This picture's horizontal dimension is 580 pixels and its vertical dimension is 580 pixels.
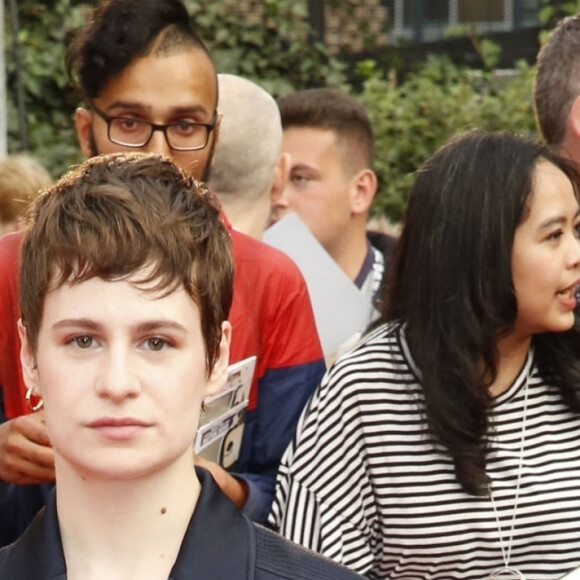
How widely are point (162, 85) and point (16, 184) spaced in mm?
2619

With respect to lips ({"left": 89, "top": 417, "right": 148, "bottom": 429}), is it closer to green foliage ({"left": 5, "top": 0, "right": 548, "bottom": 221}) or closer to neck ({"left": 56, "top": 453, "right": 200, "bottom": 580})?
neck ({"left": 56, "top": 453, "right": 200, "bottom": 580})

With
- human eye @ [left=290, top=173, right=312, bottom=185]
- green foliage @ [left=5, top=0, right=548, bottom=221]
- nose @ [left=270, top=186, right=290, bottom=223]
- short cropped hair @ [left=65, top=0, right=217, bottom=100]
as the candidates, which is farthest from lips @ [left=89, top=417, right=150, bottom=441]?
green foliage @ [left=5, top=0, right=548, bottom=221]

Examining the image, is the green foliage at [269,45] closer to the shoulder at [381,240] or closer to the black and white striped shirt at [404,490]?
the shoulder at [381,240]

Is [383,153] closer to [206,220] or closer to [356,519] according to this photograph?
[356,519]

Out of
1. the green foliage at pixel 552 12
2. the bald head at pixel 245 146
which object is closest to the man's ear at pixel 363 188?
the bald head at pixel 245 146

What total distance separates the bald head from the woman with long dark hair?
633 millimetres

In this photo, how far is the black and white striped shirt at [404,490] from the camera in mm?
3178

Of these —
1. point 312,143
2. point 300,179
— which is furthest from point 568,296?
point 312,143

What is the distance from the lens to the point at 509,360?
3.37 meters

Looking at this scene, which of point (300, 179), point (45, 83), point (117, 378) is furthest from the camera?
point (45, 83)

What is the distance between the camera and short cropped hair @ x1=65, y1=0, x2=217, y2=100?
3.30m

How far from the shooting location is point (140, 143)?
3.25m

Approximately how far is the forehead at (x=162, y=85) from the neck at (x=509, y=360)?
783mm

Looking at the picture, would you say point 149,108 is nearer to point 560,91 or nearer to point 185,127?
point 185,127
